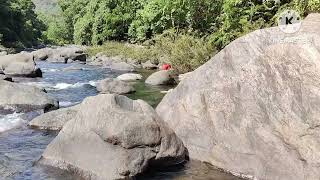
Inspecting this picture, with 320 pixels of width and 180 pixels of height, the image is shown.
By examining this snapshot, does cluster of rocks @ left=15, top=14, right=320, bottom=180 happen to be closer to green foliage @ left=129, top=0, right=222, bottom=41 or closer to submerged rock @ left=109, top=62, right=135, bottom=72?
submerged rock @ left=109, top=62, right=135, bottom=72

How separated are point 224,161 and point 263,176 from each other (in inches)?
44.5

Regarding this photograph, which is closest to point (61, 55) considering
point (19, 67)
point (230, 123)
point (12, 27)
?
point (19, 67)

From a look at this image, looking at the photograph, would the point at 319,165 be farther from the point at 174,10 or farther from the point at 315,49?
the point at 174,10

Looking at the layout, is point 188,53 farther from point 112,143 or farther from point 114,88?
point 112,143

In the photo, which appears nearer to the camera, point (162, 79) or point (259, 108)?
point (259, 108)

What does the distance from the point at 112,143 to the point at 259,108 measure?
3480 millimetres

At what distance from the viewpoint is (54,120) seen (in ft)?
48.6

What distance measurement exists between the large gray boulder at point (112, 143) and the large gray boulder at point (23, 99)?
693cm

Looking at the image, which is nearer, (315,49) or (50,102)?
(315,49)

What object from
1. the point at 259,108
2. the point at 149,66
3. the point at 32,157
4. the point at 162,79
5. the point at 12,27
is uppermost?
the point at 12,27

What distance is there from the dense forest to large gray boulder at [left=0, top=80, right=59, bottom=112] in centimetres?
1164

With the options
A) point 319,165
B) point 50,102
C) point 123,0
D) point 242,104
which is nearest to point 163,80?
point 50,102

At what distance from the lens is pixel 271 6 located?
29406 millimetres

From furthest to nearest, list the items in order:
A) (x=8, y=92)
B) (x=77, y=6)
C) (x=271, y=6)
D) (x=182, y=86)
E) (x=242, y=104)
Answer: (x=77, y=6)
(x=271, y=6)
(x=8, y=92)
(x=182, y=86)
(x=242, y=104)
